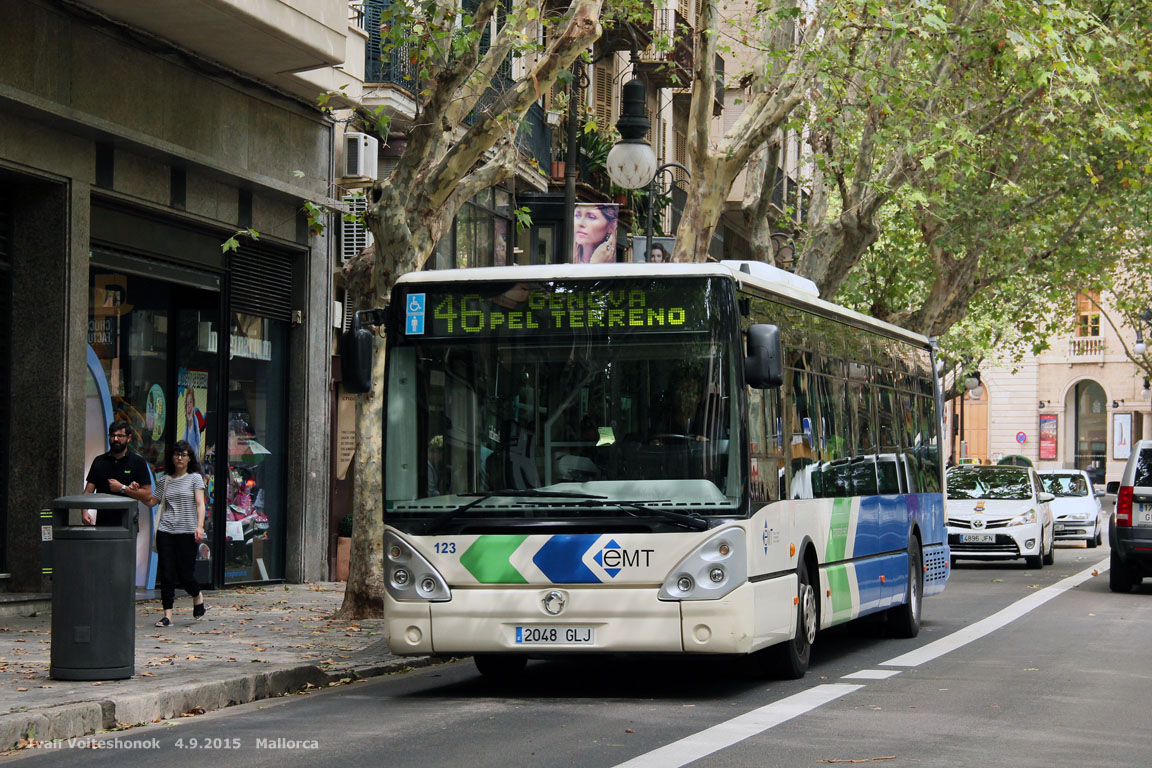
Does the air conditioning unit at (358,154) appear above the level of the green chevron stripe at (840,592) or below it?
above

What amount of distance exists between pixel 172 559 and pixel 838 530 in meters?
5.90

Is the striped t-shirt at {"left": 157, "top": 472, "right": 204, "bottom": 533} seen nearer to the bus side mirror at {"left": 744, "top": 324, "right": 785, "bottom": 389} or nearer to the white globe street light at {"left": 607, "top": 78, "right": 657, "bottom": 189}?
the white globe street light at {"left": 607, "top": 78, "right": 657, "bottom": 189}

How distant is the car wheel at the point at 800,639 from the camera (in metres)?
11.7

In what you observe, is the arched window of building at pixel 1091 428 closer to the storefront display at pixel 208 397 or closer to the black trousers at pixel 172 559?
the storefront display at pixel 208 397

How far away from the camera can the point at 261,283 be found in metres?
20.4

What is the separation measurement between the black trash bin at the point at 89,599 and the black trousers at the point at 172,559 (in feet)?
13.8

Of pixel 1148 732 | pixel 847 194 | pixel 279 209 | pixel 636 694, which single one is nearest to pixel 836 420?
pixel 636 694

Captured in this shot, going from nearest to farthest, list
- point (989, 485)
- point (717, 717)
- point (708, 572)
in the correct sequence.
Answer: point (717, 717) < point (708, 572) < point (989, 485)

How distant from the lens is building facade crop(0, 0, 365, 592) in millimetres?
15930

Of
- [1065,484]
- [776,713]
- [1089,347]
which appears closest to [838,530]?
[776,713]

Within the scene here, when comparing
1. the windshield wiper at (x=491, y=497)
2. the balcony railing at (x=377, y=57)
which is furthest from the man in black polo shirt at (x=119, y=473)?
the balcony railing at (x=377, y=57)

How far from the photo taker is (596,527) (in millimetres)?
10617

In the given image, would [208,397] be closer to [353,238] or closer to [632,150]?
[353,238]

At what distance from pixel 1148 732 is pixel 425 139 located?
8.33 meters
